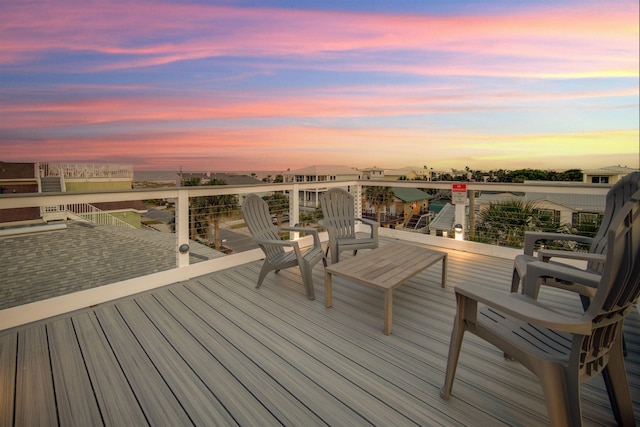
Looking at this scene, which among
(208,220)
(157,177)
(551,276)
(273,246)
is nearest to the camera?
(551,276)

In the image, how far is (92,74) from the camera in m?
5.70

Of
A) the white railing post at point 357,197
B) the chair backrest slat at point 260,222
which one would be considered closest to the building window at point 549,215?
the white railing post at point 357,197

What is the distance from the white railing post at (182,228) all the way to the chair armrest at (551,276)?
10.7 ft

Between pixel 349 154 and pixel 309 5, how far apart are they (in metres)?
4.04

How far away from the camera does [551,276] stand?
1590 mm

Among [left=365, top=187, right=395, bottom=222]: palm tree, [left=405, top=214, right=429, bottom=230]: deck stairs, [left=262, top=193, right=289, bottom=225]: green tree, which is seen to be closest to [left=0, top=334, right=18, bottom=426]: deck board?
[left=262, top=193, right=289, bottom=225]: green tree

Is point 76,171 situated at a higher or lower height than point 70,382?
higher

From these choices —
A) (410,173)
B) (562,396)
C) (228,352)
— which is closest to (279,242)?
(228,352)

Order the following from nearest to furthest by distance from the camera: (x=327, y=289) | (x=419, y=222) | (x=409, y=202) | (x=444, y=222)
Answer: (x=327, y=289) → (x=444, y=222) → (x=419, y=222) → (x=409, y=202)

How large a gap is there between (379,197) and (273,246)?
118 inches

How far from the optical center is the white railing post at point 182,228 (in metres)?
3.46

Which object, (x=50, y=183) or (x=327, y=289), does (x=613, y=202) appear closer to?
(x=327, y=289)

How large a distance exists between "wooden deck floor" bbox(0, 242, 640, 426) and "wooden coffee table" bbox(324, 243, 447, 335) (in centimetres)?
26

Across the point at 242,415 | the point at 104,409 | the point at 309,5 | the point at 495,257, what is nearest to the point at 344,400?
the point at 242,415
